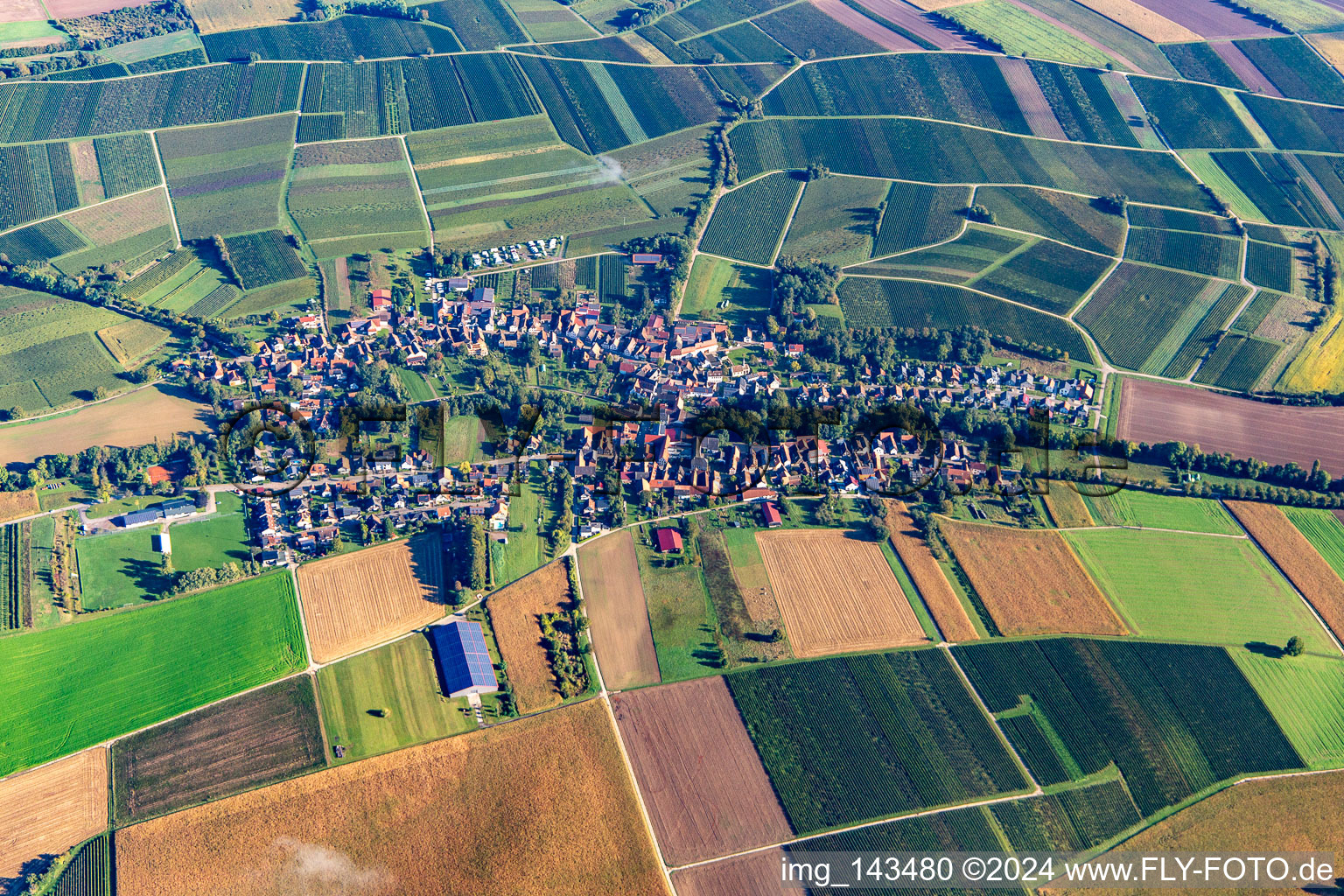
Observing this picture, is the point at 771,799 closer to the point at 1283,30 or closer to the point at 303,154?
the point at 303,154

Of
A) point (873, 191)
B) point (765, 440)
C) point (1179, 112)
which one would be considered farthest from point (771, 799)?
point (1179, 112)

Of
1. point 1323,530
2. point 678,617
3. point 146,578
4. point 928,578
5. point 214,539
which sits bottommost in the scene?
point 146,578

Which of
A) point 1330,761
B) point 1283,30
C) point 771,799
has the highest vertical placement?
point 1283,30

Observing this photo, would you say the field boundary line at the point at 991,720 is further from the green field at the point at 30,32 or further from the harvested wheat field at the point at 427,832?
the green field at the point at 30,32

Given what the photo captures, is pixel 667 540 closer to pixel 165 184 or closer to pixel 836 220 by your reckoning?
pixel 836 220

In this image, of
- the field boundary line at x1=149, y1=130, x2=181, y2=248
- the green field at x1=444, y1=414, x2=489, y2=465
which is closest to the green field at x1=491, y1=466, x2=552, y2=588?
the green field at x1=444, y1=414, x2=489, y2=465

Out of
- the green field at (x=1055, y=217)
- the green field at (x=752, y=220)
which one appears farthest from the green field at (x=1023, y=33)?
the green field at (x=752, y=220)

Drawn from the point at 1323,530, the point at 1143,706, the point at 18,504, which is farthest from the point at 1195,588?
the point at 18,504
